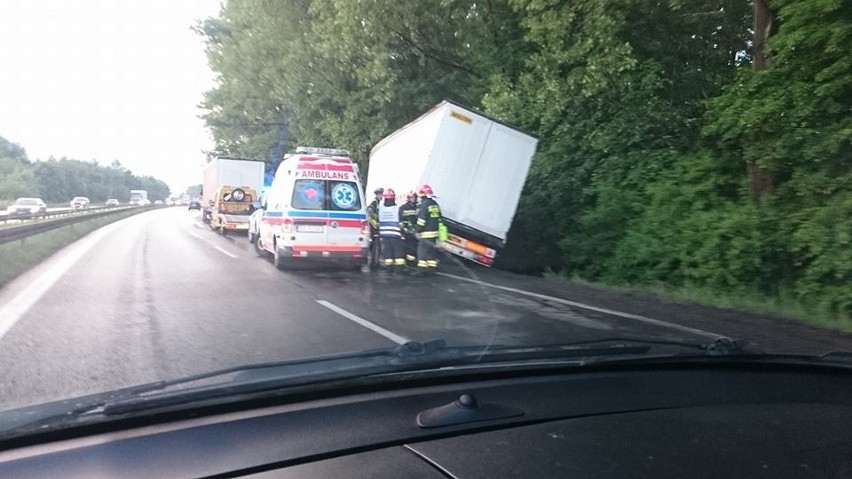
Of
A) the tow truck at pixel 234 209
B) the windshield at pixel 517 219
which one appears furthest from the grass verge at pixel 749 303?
the tow truck at pixel 234 209

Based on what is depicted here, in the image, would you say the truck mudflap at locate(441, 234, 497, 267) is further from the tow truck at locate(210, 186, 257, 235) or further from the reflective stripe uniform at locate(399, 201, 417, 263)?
the tow truck at locate(210, 186, 257, 235)

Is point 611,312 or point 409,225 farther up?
point 409,225

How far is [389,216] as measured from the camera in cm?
1565

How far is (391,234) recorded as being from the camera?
15.6m

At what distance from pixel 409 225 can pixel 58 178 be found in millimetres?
62127

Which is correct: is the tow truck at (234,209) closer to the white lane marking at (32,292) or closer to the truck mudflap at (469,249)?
the white lane marking at (32,292)

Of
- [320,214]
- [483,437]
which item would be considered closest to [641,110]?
[320,214]

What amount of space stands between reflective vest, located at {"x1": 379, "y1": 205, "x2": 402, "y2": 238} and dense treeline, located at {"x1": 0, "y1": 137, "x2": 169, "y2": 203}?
3670cm

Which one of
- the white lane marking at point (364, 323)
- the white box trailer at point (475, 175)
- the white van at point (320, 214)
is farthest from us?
the white box trailer at point (475, 175)

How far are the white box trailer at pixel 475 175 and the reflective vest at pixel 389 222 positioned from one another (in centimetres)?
71

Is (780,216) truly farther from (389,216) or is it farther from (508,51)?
(508,51)

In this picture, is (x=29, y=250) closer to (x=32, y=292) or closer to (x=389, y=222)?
(x=32, y=292)

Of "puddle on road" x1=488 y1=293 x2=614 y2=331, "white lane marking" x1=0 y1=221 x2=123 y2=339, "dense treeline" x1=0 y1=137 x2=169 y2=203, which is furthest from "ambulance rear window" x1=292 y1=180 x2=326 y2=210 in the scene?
"dense treeline" x1=0 y1=137 x2=169 y2=203

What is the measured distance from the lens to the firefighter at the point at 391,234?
50.9 feet
